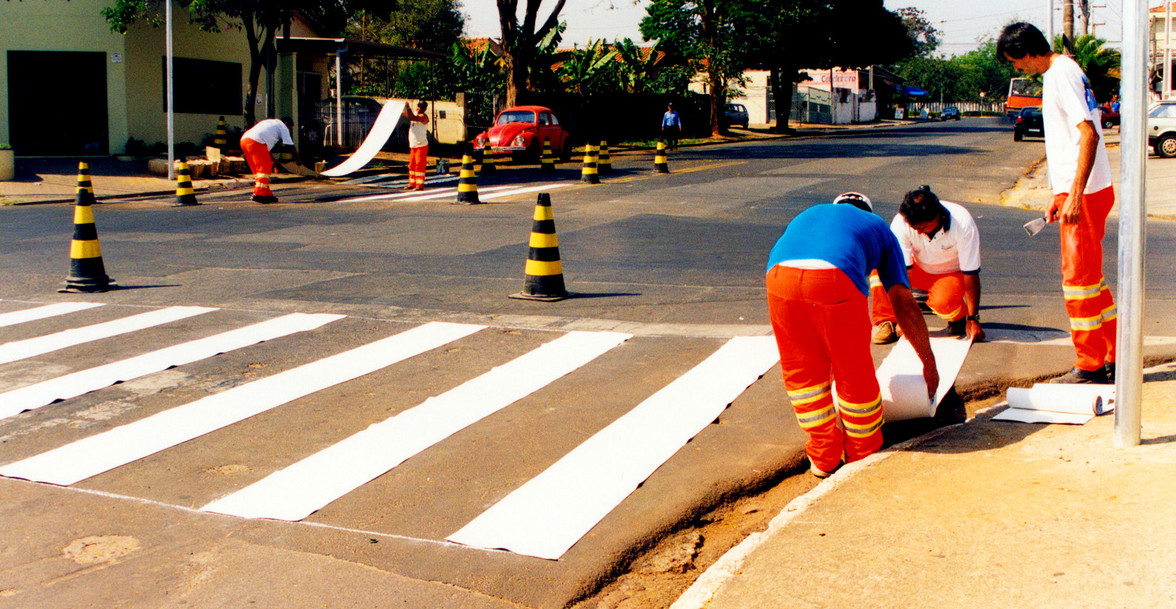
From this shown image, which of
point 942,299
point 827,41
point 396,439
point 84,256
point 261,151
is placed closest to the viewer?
point 396,439

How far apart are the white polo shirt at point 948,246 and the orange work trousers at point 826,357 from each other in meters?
2.37

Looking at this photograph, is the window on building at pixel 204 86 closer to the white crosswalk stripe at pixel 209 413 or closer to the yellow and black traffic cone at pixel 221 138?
the yellow and black traffic cone at pixel 221 138

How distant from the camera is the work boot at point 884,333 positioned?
737 cm

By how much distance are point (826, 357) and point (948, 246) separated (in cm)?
282

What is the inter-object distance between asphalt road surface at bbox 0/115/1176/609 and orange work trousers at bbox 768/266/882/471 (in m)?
0.35

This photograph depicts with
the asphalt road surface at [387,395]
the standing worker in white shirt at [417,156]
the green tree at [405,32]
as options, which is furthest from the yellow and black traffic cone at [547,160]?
the green tree at [405,32]

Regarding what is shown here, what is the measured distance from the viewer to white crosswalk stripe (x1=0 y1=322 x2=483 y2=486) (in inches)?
201

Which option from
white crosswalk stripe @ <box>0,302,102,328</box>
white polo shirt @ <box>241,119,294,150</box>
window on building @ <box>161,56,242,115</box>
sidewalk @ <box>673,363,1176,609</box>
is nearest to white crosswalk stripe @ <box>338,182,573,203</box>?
white polo shirt @ <box>241,119,294,150</box>

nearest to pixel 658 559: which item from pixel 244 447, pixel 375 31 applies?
pixel 244 447

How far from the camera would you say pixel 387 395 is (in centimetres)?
630

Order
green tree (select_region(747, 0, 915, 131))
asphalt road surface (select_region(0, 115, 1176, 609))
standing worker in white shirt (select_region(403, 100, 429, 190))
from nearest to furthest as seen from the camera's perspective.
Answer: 1. asphalt road surface (select_region(0, 115, 1176, 609))
2. standing worker in white shirt (select_region(403, 100, 429, 190))
3. green tree (select_region(747, 0, 915, 131))

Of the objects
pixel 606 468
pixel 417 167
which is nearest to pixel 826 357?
pixel 606 468

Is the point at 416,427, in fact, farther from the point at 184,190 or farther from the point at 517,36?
the point at 517,36

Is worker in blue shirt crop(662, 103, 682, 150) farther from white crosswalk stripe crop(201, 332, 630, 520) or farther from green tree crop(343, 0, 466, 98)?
white crosswalk stripe crop(201, 332, 630, 520)
